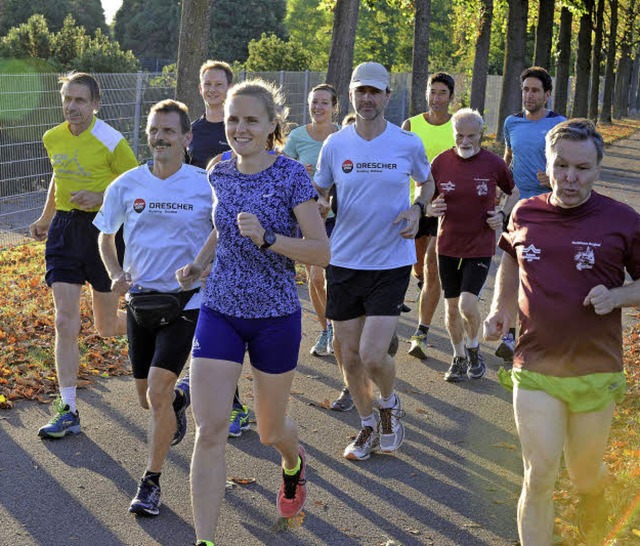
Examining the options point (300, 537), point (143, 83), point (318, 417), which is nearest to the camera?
point (300, 537)

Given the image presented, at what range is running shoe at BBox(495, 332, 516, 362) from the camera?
32.3ft

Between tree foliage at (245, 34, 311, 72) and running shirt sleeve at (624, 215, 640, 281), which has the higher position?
tree foliage at (245, 34, 311, 72)

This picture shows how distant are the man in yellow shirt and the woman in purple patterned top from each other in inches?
95.1

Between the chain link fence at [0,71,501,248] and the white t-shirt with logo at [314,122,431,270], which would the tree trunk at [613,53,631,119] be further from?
the white t-shirt with logo at [314,122,431,270]

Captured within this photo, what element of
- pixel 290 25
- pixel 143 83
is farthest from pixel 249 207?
pixel 290 25

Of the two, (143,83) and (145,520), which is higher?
(143,83)

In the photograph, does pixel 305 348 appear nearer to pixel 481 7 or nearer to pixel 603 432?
pixel 603 432

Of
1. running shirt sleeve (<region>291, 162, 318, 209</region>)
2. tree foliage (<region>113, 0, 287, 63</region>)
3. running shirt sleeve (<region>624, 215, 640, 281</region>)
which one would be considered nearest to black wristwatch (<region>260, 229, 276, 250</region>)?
running shirt sleeve (<region>291, 162, 318, 209</region>)

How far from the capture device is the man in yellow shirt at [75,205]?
759 cm

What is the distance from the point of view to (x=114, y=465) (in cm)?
684

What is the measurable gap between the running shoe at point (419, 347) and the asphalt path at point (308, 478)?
2.95ft

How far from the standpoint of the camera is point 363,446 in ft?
23.5

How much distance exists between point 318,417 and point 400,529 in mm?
2230

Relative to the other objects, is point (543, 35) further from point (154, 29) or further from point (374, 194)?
point (154, 29)
